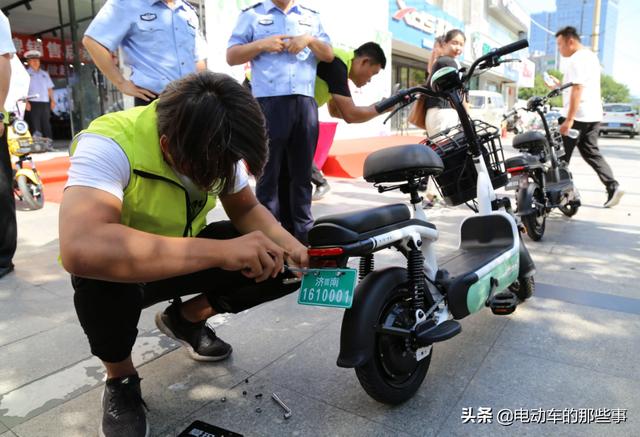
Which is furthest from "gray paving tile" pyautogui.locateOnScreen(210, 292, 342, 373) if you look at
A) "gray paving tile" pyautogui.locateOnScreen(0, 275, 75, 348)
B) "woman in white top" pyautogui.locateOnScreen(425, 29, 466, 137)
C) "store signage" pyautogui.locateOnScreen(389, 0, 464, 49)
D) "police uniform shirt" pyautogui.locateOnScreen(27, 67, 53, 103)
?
"store signage" pyautogui.locateOnScreen(389, 0, 464, 49)

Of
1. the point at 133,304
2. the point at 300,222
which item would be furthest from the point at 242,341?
the point at 300,222

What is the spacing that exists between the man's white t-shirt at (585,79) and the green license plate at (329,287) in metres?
4.71

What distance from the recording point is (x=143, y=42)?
2885mm

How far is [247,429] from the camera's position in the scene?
176 centimetres

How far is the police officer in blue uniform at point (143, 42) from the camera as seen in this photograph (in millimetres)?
2812

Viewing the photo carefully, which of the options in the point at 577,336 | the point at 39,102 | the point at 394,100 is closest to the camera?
the point at 394,100

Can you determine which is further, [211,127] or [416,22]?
[416,22]

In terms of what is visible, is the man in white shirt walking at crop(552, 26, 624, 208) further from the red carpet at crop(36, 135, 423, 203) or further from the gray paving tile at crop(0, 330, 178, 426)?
the gray paving tile at crop(0, 330, 178, 426)

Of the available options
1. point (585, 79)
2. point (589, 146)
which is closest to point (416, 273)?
point (585, 79)

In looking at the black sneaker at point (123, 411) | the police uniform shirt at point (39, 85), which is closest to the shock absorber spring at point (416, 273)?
the black sneaker at point (123, 411)

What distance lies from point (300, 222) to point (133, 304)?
1.97m

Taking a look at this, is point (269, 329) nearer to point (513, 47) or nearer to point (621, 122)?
point (513, 47)

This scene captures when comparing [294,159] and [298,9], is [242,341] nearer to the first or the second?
[294,159]

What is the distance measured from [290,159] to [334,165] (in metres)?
4.87
